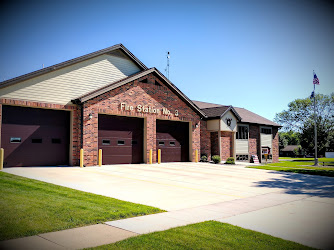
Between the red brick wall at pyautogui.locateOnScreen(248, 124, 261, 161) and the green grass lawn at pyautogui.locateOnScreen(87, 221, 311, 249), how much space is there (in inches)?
1274

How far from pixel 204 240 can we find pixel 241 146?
31548 millimetres

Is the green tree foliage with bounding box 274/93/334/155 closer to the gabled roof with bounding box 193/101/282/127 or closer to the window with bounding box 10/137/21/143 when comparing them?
the gabled roof with bounding box 193/101/282/127

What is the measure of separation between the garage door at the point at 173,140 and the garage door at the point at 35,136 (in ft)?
26.2

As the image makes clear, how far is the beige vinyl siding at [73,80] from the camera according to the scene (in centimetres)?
1828

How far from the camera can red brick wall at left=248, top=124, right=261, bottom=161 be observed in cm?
3728

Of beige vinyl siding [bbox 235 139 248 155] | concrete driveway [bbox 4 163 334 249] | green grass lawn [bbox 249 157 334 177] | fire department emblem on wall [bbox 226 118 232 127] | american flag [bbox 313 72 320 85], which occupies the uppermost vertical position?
american flag [bbox 313 72 320 85]

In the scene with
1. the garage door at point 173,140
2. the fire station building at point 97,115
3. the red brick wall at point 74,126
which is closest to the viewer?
the fire station building at point 97,115

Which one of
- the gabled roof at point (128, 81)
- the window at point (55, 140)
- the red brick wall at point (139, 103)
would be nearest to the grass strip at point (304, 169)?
the red brick wall at point (139, 103)

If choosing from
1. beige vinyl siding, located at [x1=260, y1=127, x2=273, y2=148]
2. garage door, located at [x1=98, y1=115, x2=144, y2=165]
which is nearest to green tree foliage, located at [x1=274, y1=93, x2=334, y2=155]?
beige vinyl siding, located at [x1=260, y1=127, x2=273, y2=148]

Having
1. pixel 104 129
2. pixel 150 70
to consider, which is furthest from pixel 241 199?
pixel 150 70

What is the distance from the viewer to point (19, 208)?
6.88 m

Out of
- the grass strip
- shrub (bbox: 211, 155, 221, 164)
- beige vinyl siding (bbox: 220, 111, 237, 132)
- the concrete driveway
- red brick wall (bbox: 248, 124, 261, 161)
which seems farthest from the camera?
red brick wall (bbox: 248, 124, 261, 161)

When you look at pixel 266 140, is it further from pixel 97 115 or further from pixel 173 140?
pixel 97 115

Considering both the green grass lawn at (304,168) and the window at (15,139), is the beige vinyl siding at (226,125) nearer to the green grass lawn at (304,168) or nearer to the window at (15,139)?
the green grass lawn at (304,168)
